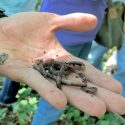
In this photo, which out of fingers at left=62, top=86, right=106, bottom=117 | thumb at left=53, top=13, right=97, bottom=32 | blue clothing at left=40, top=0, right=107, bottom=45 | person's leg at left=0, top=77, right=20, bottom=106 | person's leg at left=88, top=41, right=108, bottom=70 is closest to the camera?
fingers at left=62, top=86, right=106, bottom=117

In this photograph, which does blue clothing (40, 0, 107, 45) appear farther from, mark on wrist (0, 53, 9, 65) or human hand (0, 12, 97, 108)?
mark on wrist (0, 53, 9, 65)

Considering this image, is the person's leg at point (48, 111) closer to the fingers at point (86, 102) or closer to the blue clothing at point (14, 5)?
the blue clothing at point (14, 5)

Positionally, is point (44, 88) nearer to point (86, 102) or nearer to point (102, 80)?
point (86, 102)

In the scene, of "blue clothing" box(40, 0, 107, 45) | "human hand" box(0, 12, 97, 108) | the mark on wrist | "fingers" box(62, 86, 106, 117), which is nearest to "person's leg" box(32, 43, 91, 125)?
"blue clothing" box(40, 0, 107, 45)

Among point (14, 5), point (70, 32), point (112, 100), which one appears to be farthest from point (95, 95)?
point (14, 5)

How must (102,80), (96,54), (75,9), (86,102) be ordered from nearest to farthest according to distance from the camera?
(86,102)
(102,80)
(75,9)
(96,54)

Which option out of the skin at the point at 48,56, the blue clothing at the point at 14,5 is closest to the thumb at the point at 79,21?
the skin at the point at 48,56

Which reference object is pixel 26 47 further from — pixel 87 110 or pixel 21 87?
pixel 21 87

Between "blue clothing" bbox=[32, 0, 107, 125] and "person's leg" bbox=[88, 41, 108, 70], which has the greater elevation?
"blue clothing" bbox=[32, 0, 107, 125]
